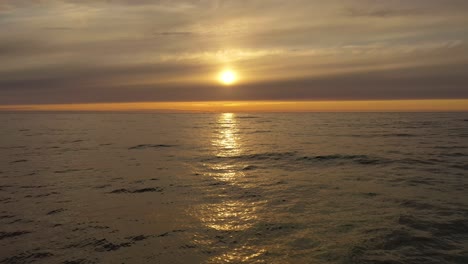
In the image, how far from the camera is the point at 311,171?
72.6 ft

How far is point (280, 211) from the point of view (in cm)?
1330

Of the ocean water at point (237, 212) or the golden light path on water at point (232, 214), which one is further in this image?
the ocean water at point (237, 212)

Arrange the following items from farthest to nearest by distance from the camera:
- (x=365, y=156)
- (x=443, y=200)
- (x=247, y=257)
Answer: (x=365, y=156)
(x=443, y=200)
(x=247, y=257)

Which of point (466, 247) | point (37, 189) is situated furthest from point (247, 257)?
point (37, 189)

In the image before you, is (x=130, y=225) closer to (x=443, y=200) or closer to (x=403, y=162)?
(x=443, y=200)

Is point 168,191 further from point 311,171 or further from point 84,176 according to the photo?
point 311,171

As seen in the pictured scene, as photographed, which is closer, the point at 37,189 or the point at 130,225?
the point at 130,225

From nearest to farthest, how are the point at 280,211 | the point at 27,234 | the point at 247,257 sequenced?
the point at 247,257 < the point at 27,234 < the point at 280,211

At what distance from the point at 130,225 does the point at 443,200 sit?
12.7 m

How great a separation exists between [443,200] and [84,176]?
62.9ft

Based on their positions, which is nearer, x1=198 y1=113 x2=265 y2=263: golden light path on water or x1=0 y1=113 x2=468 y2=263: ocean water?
x1=198 y1=113 x2=265 y2=263: golden light path on water

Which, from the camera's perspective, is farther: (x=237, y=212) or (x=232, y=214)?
(x=237, y=212)

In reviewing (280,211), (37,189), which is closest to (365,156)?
(280,211)

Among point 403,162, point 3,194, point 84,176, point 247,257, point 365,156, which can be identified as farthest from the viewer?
point 365,156
